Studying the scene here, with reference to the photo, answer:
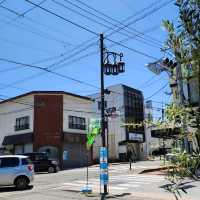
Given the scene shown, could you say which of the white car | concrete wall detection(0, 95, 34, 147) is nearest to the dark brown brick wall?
concrete wall detection(0, 95, 34, 147)

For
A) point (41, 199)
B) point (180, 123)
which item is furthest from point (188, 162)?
point (41, 199)

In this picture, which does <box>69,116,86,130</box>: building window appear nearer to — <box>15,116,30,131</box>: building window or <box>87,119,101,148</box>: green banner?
<box>15,116,30,131</box>: building window

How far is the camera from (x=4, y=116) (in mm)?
50906

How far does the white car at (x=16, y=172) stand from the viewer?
19500 millimetres

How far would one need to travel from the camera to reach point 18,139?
4600 centimetres

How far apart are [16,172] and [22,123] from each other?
27.9 m

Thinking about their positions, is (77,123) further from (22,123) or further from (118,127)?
(118,127)

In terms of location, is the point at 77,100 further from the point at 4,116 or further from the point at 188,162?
the point at 188,162

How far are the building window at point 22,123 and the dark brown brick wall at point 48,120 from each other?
1694 millimetres

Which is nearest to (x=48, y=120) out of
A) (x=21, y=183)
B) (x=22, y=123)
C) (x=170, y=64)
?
(x=22, y=123)

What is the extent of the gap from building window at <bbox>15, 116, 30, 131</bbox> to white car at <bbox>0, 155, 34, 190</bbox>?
26016mm

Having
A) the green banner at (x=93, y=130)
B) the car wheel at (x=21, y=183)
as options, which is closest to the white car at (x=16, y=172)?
the car wheel at (x=21, y=183)

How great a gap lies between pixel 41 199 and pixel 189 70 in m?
14.1

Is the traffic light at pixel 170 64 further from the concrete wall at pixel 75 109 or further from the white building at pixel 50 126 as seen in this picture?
the concrete wall at pixel 75 109
